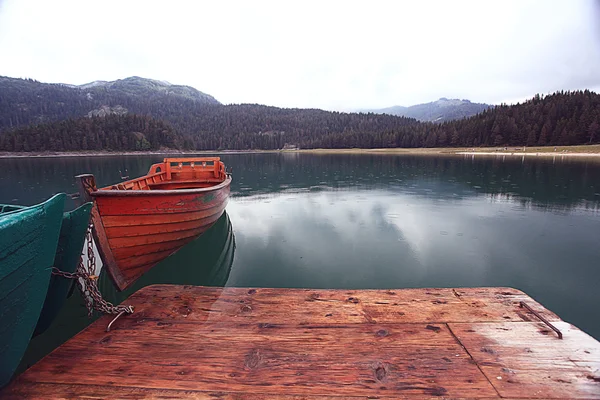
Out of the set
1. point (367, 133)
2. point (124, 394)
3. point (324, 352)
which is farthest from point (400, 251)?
point (367, 133)

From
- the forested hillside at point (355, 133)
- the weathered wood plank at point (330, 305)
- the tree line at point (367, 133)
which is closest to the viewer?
the weathered wood plank at point (330, 305)

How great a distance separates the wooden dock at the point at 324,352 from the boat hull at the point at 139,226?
224cm

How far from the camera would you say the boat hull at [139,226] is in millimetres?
5434

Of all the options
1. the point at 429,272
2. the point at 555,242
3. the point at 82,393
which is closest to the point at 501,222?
the point at 555,242

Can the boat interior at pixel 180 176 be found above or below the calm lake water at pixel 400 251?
above

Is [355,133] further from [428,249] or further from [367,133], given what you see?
[428,249]

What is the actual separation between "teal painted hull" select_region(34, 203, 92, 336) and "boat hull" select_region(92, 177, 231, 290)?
4.80ft

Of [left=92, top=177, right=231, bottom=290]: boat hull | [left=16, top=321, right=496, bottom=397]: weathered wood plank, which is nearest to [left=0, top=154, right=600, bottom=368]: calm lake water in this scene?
[left=92, top=177, right=231, bottom=290]: boat hull

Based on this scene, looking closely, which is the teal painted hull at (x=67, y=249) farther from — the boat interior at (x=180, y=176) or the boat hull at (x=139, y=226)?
the boat interior at (x=180, y=176)

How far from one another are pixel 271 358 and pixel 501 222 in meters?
13.2

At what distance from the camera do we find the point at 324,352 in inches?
115

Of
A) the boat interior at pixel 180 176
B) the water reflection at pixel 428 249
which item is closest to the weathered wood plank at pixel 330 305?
the water reflection at pixel 428 249

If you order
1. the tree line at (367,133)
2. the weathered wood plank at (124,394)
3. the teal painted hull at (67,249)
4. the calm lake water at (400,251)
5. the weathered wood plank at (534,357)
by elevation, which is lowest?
the calm lake water at (400,251)

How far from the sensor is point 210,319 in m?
3.56
